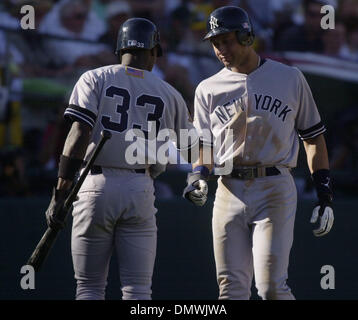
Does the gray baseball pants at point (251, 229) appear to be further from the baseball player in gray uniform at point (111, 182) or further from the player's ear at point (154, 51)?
the player's ear at point (154, 51)

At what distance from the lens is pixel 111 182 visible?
4.36 meters

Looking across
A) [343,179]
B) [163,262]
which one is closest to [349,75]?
[343,179]

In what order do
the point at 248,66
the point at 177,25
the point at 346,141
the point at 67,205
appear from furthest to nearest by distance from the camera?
the point at 177,25 → the point at 346,141 → the point at 248,66 → the point at 67,205

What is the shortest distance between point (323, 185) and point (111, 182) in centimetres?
133

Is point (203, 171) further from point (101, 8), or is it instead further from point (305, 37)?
point (305, 37)

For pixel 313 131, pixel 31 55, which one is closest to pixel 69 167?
pixel 313 131

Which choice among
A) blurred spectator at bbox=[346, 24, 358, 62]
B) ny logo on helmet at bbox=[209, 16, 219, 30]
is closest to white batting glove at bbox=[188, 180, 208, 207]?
ny logo on helmet at bbox=[209, 16, 219, 30]

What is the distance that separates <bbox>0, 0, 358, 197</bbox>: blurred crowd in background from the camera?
7418 mm

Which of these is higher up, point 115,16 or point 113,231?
point 115,16

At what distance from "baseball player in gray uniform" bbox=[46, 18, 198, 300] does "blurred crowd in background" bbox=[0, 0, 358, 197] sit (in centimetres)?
241

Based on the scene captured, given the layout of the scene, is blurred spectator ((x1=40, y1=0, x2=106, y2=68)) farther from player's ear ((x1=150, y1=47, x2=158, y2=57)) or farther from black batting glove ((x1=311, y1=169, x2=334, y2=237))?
black batting glove ((x1=311, y1=169, x2=334, y2=237))

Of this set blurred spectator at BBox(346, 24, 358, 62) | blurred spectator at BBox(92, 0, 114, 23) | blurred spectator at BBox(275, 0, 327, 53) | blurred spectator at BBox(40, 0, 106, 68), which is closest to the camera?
blurred spectator at BBox(40, 0, 106, 68)

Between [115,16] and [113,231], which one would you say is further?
[115,16]
